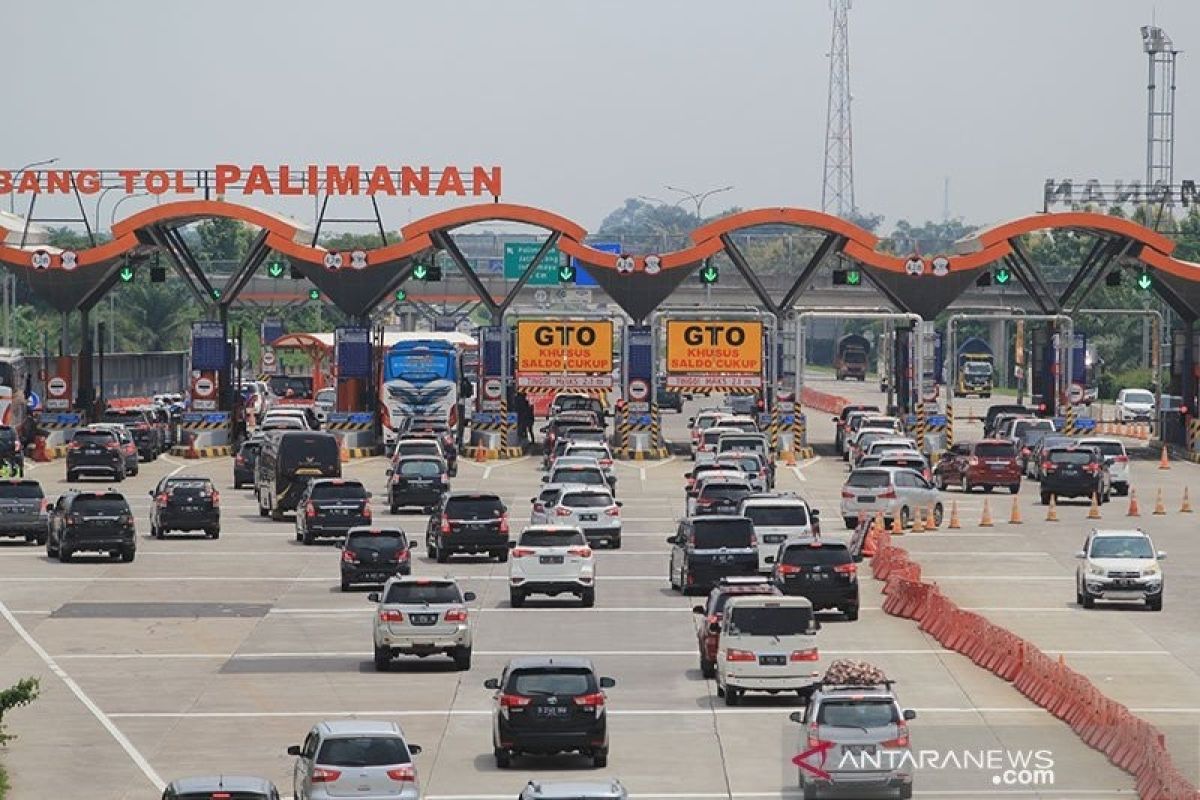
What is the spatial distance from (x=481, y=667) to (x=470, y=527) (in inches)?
631

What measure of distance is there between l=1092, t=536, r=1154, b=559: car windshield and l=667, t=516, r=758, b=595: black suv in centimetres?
607

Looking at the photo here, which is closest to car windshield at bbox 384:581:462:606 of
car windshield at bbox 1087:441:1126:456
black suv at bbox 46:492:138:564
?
black suv at bbox 46:492:138:564

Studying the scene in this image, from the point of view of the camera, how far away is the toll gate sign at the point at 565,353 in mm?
97375

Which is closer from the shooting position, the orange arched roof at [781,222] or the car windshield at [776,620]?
the car windshield at [776,620]

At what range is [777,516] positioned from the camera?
52.7 m

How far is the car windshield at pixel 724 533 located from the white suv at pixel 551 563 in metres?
2.10

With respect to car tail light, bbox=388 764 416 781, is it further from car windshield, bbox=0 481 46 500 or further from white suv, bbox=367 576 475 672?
car windshield, bbox=0 481 46 500

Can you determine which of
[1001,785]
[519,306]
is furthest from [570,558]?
[519,306]

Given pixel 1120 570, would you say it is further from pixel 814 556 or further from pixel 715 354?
pixel 715 354

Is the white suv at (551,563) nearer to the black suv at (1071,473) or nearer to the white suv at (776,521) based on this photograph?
the white suv at (776,521)

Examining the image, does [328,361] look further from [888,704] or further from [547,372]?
[888,704]

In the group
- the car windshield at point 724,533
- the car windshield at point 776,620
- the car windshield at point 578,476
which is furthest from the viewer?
the car windshield at point 578,476

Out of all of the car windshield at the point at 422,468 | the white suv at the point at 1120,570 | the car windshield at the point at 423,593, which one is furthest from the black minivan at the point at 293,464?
the car windshield at the point at 423,593

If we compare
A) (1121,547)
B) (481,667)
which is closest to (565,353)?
(1121,547)
